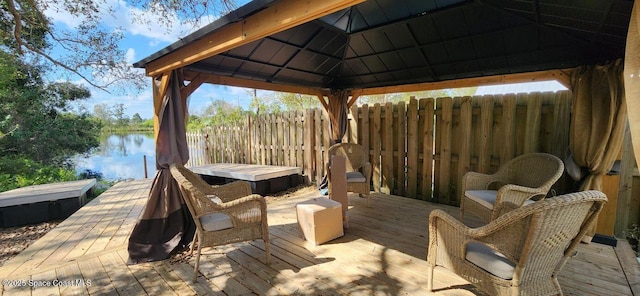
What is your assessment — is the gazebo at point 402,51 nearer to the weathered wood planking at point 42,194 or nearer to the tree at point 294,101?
the weathered wood planking at point 42,194

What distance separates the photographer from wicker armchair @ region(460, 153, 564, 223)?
7.89ft

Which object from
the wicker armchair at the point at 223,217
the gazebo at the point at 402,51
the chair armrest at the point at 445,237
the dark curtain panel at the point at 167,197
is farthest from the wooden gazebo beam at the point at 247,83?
the chair armrest at the point at 445,237

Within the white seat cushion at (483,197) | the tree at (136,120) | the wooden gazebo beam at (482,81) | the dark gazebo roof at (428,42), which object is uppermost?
the tree at (136,120)

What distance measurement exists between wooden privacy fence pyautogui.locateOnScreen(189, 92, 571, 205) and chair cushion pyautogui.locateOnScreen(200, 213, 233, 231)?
3.23 meters

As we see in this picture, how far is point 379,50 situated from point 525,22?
1787 millimetres

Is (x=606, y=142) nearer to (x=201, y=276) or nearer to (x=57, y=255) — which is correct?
(x=201, y=276)

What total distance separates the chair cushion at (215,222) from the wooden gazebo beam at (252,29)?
1524mm

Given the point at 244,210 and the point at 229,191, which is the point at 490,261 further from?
the point at 229,191

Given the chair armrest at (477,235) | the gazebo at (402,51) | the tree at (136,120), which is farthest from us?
the tree at (136,120)

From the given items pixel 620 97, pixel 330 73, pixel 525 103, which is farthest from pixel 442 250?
pixel 330 73

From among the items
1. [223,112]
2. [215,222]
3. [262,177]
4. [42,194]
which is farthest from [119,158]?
[215,222]

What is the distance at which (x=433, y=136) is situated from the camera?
408cm

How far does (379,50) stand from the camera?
3.88 meters

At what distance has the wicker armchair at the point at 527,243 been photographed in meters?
1.26
